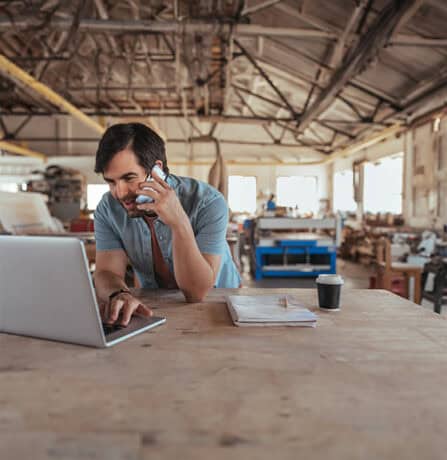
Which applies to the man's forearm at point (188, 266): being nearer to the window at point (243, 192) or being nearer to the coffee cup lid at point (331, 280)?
the coffee cup lid at point (331, 280)

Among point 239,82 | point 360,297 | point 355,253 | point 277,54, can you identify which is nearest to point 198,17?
point 277,54

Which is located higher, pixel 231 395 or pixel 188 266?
pixel 188 266

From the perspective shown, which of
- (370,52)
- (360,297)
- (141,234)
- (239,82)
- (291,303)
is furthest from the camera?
(239,82)

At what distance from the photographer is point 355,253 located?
9.66 m

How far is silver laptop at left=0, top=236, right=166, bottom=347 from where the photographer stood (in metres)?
0.86

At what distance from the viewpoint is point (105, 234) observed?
5.60 feet

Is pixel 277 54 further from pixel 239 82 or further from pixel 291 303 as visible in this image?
pixel 291 303

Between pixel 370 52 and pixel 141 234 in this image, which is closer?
pixel 141 234

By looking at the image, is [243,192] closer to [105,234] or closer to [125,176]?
[105,234]

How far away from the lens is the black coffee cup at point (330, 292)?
1.29 meters

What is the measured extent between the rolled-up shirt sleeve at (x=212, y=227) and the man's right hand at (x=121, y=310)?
18.2 inches

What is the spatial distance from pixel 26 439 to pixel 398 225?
27.7 feet

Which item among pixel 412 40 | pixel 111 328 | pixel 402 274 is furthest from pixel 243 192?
pixel 111 328

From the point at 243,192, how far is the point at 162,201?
12255 millimetres
